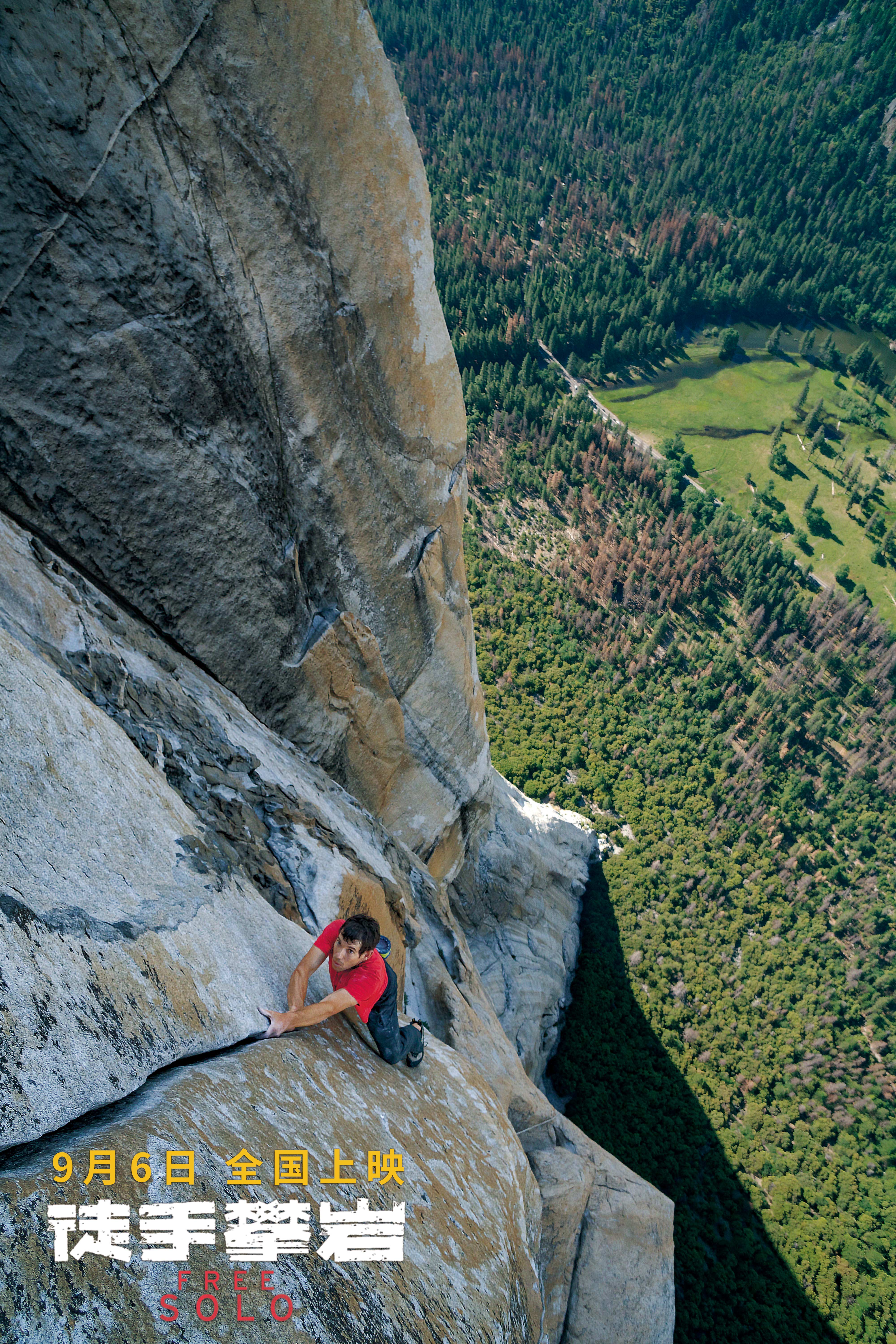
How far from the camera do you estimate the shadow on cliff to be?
20109mm

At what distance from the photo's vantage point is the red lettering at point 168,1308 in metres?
4.02

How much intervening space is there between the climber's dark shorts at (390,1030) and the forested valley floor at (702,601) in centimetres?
1771

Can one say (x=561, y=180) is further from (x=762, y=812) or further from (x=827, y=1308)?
(x=827, y=1308)

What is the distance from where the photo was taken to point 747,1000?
29.0 metres

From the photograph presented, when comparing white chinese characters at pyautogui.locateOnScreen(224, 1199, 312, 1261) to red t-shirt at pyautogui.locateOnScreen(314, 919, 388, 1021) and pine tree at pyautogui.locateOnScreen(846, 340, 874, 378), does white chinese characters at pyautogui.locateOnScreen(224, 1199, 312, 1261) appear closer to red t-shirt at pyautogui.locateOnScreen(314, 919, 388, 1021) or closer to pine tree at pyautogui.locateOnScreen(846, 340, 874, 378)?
red t-shirt at pyautogui.locateOnScreen(314, 919, 388, 1021)

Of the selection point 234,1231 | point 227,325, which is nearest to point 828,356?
point 227,325

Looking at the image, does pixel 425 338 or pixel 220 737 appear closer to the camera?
pixel 220 737

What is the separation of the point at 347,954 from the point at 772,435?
73695mm

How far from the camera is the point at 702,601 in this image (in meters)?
47.9

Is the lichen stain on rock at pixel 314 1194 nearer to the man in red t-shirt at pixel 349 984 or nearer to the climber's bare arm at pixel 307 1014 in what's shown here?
the climber's bare arm at pixel 307 1014

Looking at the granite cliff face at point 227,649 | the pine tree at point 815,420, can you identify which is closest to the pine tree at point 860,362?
the pine tree at point 815,420

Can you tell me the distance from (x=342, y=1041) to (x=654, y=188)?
348 feet

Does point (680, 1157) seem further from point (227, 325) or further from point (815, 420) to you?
point (815, 420)

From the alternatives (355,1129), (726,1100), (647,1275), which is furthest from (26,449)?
(726,1100)
